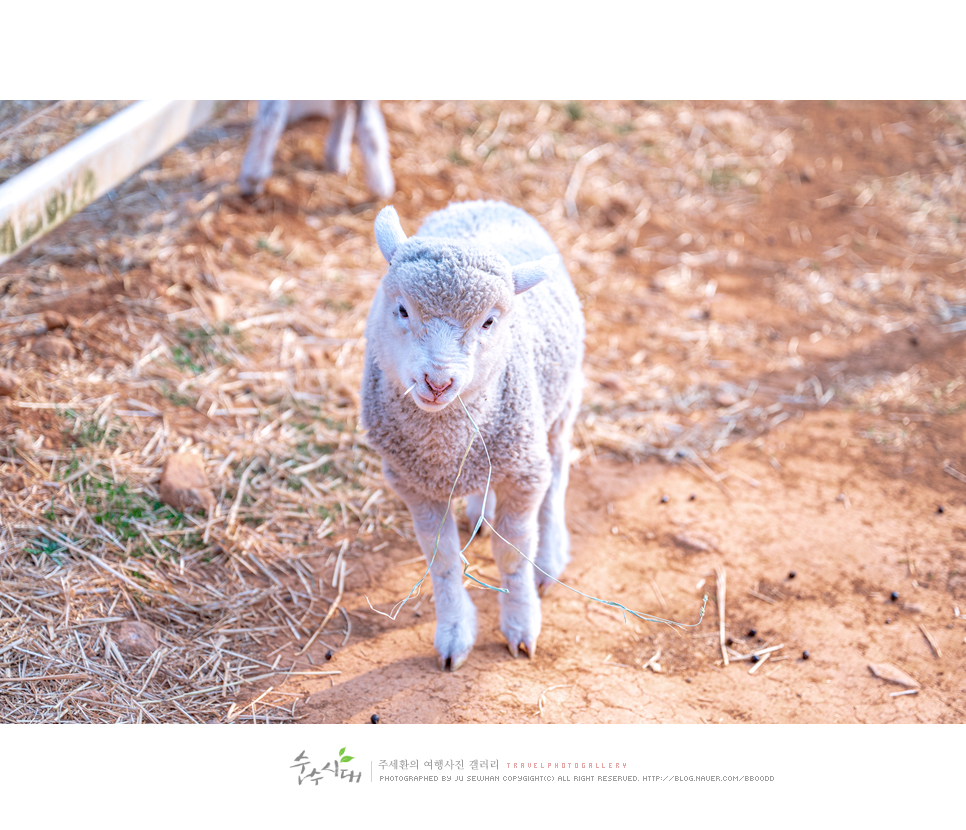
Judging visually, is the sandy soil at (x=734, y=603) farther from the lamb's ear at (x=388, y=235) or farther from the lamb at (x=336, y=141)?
the lamb at (x=336, y=141)

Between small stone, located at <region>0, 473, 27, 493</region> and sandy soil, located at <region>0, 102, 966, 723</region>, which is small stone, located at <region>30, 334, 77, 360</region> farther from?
small stone, located at <region>0, 473, 27, 493</region>

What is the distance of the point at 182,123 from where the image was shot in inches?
249

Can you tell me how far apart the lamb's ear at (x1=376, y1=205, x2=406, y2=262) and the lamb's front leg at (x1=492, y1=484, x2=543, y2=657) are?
1.09 m

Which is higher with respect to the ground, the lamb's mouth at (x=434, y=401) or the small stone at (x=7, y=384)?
the lamb's mouth at (x=434, y=401)

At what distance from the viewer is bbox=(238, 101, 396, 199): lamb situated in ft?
21.1

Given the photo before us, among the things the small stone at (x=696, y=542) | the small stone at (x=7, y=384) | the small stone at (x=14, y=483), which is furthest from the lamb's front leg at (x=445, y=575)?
the small stone at (x=7, y=384)

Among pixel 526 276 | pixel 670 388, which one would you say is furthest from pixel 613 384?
pixel 526 276

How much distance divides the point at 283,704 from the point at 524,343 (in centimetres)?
183

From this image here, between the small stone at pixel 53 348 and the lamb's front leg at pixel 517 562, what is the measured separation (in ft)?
9.40

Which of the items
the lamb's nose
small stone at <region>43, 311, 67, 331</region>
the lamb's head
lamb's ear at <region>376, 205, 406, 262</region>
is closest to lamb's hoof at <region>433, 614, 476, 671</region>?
the lamb's head

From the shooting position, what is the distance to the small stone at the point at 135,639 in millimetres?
3600

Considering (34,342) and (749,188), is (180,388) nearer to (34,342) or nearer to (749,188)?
(34,342)

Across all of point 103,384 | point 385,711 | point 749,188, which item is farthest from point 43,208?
point 749,188

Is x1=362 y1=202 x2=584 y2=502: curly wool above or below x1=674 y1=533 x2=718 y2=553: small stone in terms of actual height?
above
